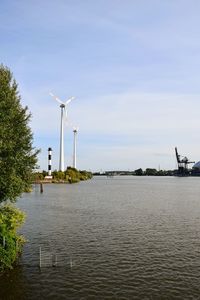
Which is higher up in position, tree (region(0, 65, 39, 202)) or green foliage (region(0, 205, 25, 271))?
tree (region(0, 65, 39, 202))

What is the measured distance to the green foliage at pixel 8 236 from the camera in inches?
1296

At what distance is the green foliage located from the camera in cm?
3291

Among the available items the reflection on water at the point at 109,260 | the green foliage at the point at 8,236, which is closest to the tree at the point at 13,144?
the green foliage at the point at 8,236

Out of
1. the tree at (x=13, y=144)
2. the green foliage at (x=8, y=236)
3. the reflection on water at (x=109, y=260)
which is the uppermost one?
the tree at (x=13, y=144)

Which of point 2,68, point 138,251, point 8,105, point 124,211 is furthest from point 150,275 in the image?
point 124,211

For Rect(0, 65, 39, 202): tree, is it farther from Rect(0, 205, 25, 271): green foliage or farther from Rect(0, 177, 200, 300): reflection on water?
Rect(0, 177, 200, 300): reflection on water

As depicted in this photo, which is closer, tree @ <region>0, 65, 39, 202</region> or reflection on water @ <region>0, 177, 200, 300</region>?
reflection on water @ <region>0, 177, 200, 300</region>

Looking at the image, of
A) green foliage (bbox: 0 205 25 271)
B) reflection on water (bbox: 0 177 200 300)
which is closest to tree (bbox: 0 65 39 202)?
green foliage (bbox: 0 205 25 271)

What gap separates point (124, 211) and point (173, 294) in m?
50.2

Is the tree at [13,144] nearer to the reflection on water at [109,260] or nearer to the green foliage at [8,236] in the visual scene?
the green foliage at [8,236]

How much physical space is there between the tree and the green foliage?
1.44 metres

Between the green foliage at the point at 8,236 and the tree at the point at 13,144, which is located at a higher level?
the tree at the point at 13,144

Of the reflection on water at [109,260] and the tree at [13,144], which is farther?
the tree at [13,144]

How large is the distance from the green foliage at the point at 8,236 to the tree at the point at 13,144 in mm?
1440
